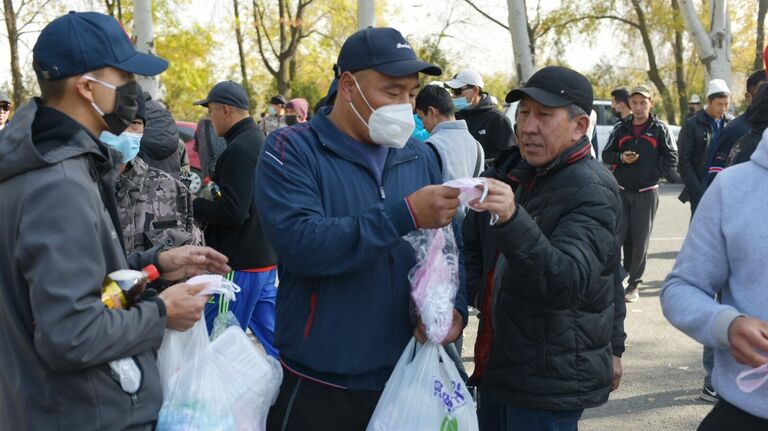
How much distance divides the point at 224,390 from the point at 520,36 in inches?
435

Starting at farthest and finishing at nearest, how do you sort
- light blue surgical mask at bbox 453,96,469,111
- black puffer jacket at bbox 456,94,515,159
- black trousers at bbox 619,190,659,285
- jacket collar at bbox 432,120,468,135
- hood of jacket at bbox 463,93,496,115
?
black trousers at bbox 619,190,659,285 → light blue surgical mask at bbox 453,96,469,111 → hood of jacket at bbox 463,93,496,115 → black puffer jacket at bbox 456,94,515,159 → jacket collar at bbox 432,120,468,135

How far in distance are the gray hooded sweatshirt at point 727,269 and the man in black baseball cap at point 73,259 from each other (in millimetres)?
1480

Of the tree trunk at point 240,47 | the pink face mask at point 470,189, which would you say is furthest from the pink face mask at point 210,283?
the tree trunk at point 240,47

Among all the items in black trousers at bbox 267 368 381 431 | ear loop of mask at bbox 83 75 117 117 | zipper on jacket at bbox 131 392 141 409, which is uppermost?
ear loop of mask at bbox 83 75 117 117

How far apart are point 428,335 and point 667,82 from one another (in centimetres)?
4243

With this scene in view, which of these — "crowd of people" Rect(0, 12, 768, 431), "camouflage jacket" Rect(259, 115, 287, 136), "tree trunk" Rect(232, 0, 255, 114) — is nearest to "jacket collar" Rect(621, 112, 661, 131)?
"crowd of people" Rect(0, 12, 768, 431)

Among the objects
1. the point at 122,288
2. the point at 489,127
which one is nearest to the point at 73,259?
the point at 122,288

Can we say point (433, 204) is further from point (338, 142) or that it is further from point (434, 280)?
point (338, 142)

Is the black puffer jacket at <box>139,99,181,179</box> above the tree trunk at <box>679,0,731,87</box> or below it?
above

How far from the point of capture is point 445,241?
2875 mm

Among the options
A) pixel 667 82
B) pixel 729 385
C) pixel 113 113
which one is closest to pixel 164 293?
pixel 113 113

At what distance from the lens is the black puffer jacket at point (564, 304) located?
8.87 feet

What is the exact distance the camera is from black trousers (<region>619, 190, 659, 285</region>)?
8.39m

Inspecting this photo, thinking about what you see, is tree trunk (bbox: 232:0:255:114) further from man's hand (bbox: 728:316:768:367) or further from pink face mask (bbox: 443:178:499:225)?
man's hand (bbox: 728:316:768:367)
